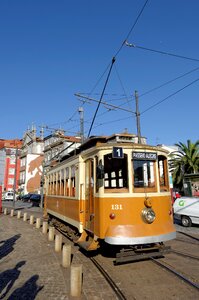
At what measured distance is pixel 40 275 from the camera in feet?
21.6

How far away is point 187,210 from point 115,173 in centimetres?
846

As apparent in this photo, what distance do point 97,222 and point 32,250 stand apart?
3540mm

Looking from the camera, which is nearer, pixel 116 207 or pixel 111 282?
pixel 111 282

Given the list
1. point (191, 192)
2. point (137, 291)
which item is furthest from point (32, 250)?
point (191, 192)

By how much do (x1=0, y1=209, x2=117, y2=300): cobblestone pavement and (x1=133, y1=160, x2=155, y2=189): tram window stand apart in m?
2.56

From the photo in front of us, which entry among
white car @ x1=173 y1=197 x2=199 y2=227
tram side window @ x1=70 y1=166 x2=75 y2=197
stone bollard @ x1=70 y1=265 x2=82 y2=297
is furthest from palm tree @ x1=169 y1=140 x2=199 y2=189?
stone bollard @ x1=70 y1=265 x2=82 y2=297

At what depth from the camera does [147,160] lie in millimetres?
7602

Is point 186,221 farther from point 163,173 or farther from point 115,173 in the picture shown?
point 115,173


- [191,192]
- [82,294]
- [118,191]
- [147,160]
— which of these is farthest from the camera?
[191,192]

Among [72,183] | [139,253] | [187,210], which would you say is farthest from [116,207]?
[187,210]

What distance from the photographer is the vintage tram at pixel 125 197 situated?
6840 mm

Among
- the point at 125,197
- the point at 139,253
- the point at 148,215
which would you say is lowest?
the point at 139,253

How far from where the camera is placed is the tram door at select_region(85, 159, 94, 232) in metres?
7.83

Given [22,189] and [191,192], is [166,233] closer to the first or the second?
[191,192]
